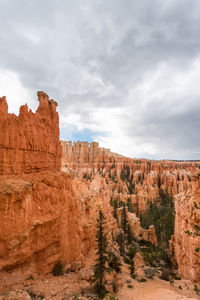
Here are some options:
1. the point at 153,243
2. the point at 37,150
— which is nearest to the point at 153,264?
the point at 153,243

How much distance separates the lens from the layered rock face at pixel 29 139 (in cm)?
977

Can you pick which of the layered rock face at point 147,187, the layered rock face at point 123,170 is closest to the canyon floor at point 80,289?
the layered rock face at point 147,187

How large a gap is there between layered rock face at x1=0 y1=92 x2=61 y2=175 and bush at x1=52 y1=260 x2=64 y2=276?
273 inches

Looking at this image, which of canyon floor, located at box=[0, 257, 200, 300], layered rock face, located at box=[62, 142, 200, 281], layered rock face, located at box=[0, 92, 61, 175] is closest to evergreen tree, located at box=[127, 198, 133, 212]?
layered rock face, located at box=[62, 142, 200, 281]

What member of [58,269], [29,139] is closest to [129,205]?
[58,269]

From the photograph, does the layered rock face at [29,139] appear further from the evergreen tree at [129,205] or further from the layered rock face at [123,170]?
the layered rock face at [123,170]

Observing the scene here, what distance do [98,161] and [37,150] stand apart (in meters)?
92.3

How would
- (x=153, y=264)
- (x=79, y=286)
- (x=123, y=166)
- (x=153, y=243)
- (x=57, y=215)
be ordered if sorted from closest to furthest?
(x=79, y=286) < (x=57, y=215) < (x=153, y=264) < (x=153, y=243) < (x=123, y=166)

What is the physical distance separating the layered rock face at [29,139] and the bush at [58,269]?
6936mm

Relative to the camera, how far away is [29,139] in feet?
36.4

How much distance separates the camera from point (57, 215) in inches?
437

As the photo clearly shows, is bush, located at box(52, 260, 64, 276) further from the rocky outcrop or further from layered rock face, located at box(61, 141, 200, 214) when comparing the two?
layered rock face, located at box(61, 141, 200, 214)

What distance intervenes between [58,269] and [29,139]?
9.53m

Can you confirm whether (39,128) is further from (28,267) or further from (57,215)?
(28,267)
